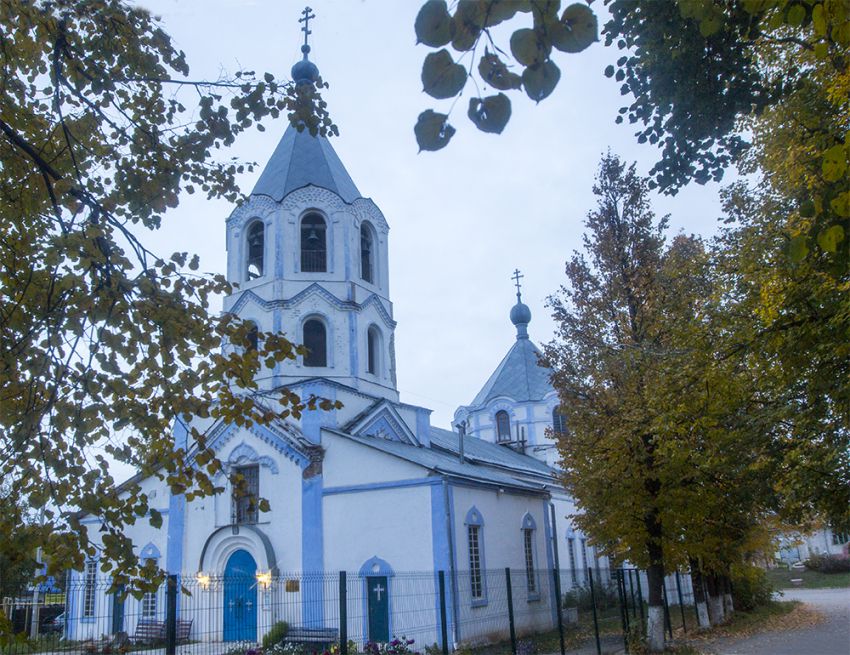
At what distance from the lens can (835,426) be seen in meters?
11.1

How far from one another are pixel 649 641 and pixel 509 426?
2275 centimetres

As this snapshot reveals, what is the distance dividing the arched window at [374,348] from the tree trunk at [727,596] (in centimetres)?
1164

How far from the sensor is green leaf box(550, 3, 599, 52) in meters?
2.46

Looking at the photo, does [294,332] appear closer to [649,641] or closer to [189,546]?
[189,546]

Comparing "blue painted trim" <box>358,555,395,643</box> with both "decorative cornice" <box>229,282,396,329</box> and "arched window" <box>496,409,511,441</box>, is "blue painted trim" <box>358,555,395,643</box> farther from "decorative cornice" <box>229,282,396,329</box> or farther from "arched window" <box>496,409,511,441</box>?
"arched window" <box>496,409,511,441</box>

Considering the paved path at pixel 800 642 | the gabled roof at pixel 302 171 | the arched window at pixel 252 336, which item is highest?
the gabled roof at pixel 302 171

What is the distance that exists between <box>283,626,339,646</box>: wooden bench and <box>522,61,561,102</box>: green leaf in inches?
619

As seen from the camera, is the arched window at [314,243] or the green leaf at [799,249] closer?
the green leaf at [799,249]

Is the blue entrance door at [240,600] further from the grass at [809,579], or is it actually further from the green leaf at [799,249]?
the grass at [809,579]

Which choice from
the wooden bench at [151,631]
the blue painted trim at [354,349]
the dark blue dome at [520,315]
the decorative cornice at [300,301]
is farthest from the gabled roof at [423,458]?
the dark blue dome at [520,315]

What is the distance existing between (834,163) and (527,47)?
66.9 inches

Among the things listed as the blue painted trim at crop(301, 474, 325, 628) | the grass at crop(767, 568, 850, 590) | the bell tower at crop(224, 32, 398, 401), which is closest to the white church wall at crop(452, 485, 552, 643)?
the blue painted trim at crop(301, 474, 325, 628)

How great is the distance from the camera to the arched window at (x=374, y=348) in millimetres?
22953

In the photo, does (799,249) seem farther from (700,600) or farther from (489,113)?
(700,600)
